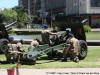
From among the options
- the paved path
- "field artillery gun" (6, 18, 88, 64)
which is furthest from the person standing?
the paved path

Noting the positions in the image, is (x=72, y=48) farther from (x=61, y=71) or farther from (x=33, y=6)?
(x=33, y=6)

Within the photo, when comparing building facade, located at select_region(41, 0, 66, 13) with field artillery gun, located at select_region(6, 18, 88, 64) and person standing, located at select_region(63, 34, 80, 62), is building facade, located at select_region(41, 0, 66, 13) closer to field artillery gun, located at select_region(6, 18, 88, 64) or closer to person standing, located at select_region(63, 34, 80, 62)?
field artillery gun, located at select_region(6, 18, 88, 64)

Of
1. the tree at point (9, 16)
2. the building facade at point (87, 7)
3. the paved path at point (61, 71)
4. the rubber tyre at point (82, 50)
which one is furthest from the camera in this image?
the building facade at point (87, 7)

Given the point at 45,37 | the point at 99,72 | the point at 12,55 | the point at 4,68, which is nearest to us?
the point at 99,72

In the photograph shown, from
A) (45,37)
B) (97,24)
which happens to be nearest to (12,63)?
(45,37)

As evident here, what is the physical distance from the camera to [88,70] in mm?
9586

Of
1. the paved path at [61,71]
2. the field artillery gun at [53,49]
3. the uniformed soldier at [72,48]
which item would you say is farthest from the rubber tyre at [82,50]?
the paved path at [61,71]

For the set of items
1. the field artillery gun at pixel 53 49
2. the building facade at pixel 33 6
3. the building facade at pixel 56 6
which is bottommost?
the building facade at pixel 33 6

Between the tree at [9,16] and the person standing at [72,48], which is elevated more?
the person standing at [72,48]

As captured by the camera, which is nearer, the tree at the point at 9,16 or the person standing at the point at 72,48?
the person standing at the point at 72,48

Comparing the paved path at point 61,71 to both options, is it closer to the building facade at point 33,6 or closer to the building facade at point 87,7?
the building facade at point 87,7

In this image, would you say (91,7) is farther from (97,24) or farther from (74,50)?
(74,50)

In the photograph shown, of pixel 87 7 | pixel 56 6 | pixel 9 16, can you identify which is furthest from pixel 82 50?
pixel 56 6

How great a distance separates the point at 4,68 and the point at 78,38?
399cm
